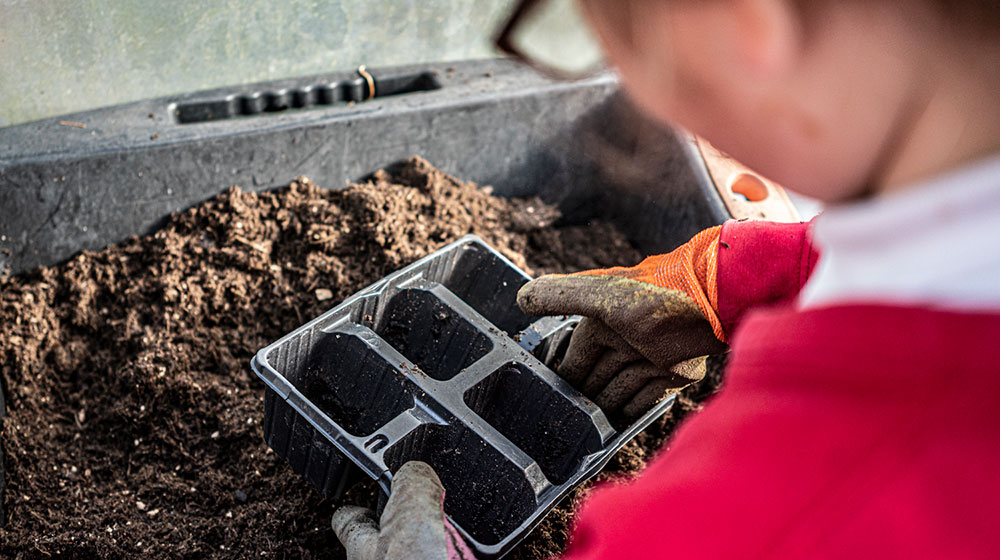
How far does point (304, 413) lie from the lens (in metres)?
1.02

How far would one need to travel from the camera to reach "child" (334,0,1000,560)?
0.44 meters

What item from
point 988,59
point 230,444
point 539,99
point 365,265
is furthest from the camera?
point 539,99

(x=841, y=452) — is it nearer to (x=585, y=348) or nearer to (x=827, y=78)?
(x=827, y=78)

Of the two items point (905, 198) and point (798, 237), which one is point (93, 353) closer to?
point (798, 237)

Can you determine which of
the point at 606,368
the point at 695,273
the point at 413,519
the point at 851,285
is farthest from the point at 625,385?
the point at 851,285

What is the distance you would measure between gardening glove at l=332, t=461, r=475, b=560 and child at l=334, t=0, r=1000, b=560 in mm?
380

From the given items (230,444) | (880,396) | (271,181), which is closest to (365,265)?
(271,181)

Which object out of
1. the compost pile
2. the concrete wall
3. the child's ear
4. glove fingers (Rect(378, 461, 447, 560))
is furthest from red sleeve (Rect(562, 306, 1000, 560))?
the concrete wall

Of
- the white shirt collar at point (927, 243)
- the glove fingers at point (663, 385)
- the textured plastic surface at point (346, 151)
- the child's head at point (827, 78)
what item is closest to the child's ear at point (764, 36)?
the child's head at point (827, 78)

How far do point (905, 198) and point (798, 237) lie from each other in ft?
1.84

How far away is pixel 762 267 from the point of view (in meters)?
1.02

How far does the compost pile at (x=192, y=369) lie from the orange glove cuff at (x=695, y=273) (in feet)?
1.01

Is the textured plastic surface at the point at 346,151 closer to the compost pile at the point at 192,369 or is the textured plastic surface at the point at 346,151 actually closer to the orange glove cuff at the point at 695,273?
the compost pile at the point at 192,369

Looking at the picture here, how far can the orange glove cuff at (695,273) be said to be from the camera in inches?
40.8
